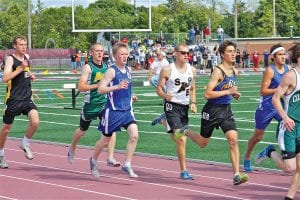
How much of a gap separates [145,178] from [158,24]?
82.7m

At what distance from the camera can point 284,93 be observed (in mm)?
9531

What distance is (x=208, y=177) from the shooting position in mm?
12062

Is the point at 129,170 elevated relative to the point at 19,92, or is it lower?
lower

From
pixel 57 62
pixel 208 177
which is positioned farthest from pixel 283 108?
pixel 57 62

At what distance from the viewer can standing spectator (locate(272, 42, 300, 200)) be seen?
30.8 feet

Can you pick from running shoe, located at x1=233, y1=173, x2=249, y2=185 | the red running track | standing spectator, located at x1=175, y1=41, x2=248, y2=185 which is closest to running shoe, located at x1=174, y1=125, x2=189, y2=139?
standing spectator, located at x1=175, y1=41, x2=248, y2=185

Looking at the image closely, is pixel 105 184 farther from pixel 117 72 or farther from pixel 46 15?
pixel 46 15

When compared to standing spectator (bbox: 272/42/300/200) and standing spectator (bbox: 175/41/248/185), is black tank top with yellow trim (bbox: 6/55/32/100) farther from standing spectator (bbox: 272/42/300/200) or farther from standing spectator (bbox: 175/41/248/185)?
standing spectator (bbox: 272/42/300/200)

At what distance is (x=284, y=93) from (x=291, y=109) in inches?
9.3

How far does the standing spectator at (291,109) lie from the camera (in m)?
9.39

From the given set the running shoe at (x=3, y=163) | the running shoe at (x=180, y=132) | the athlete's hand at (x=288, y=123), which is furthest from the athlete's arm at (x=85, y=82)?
the athlete's hand at (x=288, y=123)

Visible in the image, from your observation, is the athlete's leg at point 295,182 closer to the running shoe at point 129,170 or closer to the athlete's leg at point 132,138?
the athlete's leg at point 132,138

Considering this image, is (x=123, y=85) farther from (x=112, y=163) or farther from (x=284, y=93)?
(x=284, y=93)

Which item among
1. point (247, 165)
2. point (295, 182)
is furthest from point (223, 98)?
point (295, 182)
